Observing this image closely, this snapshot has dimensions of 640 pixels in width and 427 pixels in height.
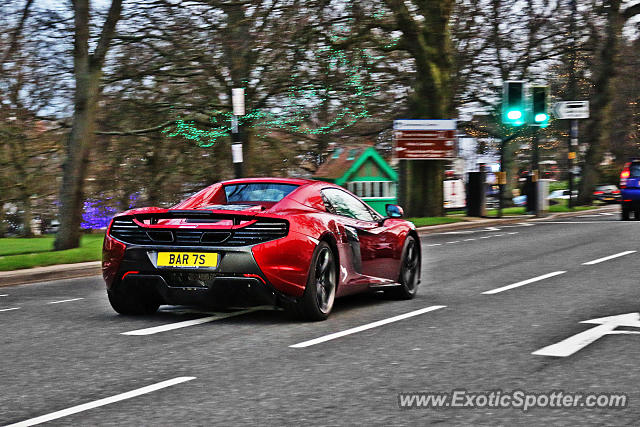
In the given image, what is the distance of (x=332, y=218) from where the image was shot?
28.6 ft

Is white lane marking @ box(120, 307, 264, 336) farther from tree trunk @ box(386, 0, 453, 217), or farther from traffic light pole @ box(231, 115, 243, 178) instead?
tree trunk @ box(386, 0, 453, 217)

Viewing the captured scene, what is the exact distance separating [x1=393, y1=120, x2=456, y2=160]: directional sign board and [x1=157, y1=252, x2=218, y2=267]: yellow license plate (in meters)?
20.8

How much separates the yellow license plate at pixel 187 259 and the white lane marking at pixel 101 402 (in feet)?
7.29

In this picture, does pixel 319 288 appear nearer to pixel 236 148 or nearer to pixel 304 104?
pixel 236 148

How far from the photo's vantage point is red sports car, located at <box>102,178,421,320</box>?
310 inches

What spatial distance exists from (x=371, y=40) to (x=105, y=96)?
27.2 feet

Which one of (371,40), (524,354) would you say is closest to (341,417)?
(524,354)

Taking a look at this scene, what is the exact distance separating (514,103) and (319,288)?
21.2 meters

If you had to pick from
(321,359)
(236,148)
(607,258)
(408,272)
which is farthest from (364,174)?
(321,359)

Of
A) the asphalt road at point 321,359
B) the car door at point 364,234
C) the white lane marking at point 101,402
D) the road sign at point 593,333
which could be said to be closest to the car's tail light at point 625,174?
the asphalt road at point 321,359

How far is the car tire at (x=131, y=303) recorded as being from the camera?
8514mm

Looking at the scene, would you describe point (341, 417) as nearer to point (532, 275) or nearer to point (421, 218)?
point (532, 275)

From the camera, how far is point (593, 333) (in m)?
7.52

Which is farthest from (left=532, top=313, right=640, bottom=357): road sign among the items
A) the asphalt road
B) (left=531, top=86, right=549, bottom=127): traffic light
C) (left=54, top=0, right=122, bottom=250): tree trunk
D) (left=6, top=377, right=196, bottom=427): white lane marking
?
(left=531, top=86, right=549, bottom=127): traffic light
